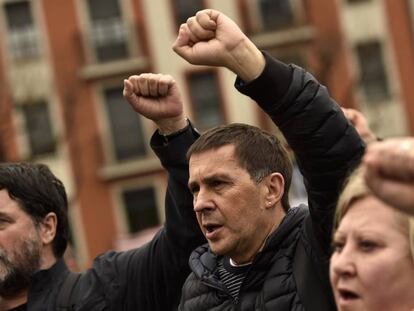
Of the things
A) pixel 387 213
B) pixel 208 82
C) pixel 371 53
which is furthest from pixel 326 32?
pixel 387 213

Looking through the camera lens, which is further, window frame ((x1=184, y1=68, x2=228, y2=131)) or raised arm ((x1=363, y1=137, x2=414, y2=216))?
window frame ((x1=184, y1=68, x2=228, y2=131))

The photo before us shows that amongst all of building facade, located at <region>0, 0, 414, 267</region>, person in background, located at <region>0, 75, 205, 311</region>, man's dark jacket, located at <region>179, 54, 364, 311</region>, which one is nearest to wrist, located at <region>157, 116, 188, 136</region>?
person in background, located at <region>0, 75, 205, 311</region>

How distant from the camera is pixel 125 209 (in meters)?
29.9

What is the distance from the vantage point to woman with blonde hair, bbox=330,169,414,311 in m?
2.81

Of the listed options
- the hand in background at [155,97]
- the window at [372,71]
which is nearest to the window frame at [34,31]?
the window at [372,71]

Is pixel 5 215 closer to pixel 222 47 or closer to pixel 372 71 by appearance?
pixel 222 47

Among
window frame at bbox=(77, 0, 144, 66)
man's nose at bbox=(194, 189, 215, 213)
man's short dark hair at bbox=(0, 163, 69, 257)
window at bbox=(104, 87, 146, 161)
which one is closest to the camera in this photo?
man's nose at bbox=(194, 189, 215, 213)

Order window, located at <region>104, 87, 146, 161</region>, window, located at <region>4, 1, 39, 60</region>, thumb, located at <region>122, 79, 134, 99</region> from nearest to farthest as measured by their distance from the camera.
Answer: thumb, located at <region>122, 79, 134, 99</region>, window, located at <region>4, 1, 39, 60</region>, window, located at <region>104, 87, 146, 161</region>

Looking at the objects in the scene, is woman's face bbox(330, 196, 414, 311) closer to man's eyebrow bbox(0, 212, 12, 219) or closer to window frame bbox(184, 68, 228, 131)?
man's eyebrow bbox(0, 212, 12, 219)

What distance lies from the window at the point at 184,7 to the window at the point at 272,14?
1.36 metres

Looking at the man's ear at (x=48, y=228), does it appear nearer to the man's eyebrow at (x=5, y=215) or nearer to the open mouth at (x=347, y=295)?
the man's eyebrow at (x=5, y=215)

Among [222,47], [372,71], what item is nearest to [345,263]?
[222,47]

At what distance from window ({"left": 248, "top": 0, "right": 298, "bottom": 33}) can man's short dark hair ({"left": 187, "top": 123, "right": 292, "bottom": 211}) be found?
2603 cm

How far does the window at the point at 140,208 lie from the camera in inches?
1163
